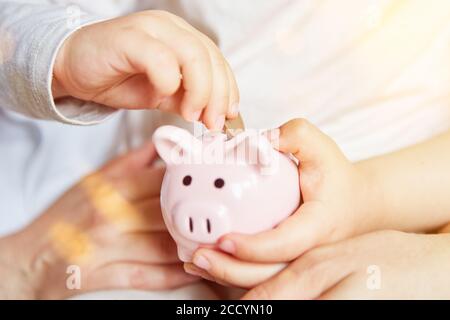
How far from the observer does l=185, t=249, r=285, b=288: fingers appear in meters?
0.63

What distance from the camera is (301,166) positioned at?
675 mm

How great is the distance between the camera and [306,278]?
64cm

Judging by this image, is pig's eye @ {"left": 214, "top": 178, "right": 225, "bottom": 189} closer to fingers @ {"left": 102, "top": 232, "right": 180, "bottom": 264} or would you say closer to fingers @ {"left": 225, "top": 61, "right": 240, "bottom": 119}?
fingers @ {"left": 225, "top": 61, "right": 240, "bottom": 119}

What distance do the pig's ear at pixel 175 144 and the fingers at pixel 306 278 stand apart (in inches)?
5.4

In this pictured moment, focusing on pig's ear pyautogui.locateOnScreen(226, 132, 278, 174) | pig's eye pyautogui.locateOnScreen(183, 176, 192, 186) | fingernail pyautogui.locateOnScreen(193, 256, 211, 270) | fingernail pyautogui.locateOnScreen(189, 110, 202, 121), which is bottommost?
fingernail pyautogui.locateOnScreen(193, 256, 211, 270)

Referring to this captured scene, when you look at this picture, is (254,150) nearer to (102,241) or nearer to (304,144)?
(304,144)

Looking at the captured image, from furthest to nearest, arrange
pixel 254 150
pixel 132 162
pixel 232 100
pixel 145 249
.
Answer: pixel 132 162
pixel 145 249
pixel 232 100
pixel 254 150

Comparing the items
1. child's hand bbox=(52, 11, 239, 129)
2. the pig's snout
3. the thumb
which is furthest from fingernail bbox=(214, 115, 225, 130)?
the thumb

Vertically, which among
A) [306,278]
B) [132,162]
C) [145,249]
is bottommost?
[306,278]

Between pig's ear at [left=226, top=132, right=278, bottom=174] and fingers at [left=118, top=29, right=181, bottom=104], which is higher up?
fingers at [left=118, top=29, right=181, bottom=104]

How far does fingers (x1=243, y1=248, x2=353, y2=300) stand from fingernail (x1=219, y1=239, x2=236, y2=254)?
5cm

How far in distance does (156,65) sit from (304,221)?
20 centimetres

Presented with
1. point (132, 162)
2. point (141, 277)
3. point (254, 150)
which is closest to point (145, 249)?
point (141, 277)
